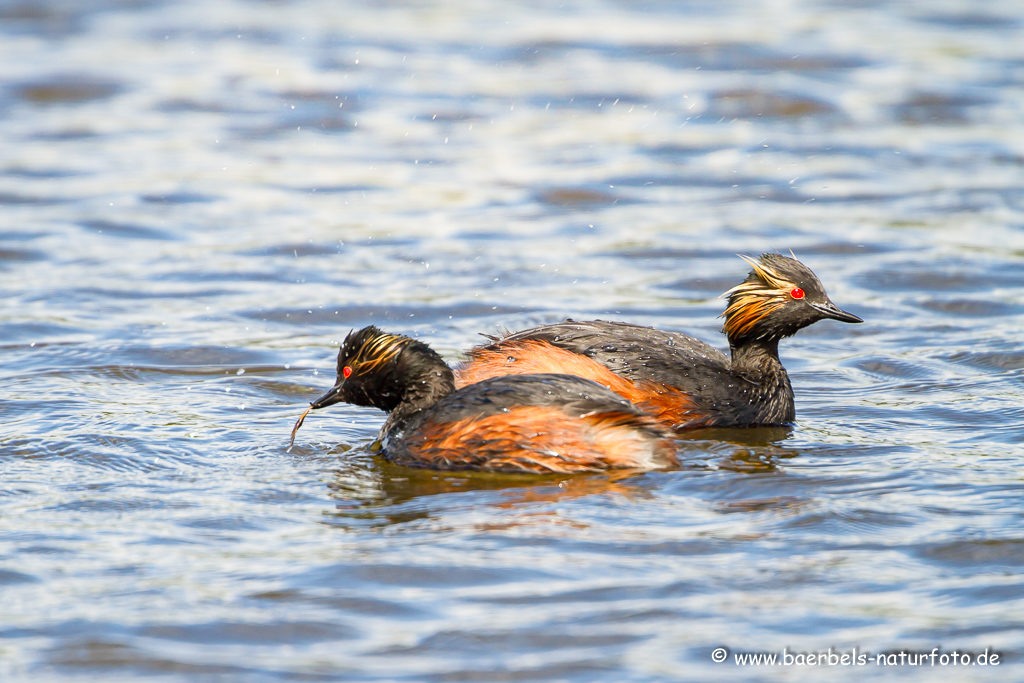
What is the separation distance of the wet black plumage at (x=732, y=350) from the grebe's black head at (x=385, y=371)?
0.57m

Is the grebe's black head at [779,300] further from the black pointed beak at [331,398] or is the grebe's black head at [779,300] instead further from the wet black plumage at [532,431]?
the black pointed beak at [331,398]

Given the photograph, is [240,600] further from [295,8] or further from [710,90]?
[295,8]

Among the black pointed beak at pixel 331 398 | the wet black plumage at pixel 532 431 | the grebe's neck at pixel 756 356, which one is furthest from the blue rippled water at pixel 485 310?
the grebe's neck at pixel 756 356

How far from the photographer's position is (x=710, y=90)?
17203mm

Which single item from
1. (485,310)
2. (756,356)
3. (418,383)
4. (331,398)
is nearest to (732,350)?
(756,356)

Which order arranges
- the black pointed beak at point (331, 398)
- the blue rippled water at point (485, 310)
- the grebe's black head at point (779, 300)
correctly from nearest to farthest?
the blue rippled water at point (485, 310)
the black pointed beak at point (331, 398)
the grebe's black head at point (779, 300)

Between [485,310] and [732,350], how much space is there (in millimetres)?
2779

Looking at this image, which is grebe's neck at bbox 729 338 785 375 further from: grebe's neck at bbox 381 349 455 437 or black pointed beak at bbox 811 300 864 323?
grebe's neck at bbox 381 349 455 437

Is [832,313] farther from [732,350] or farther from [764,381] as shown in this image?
[732,350]

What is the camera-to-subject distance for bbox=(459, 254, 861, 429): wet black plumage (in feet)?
25.0

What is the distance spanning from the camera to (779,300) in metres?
8.05

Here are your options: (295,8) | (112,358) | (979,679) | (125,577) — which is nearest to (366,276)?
(112,358)

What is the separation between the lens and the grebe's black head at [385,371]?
7.27m

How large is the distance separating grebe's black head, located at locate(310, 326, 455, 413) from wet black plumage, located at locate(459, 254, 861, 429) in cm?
57
